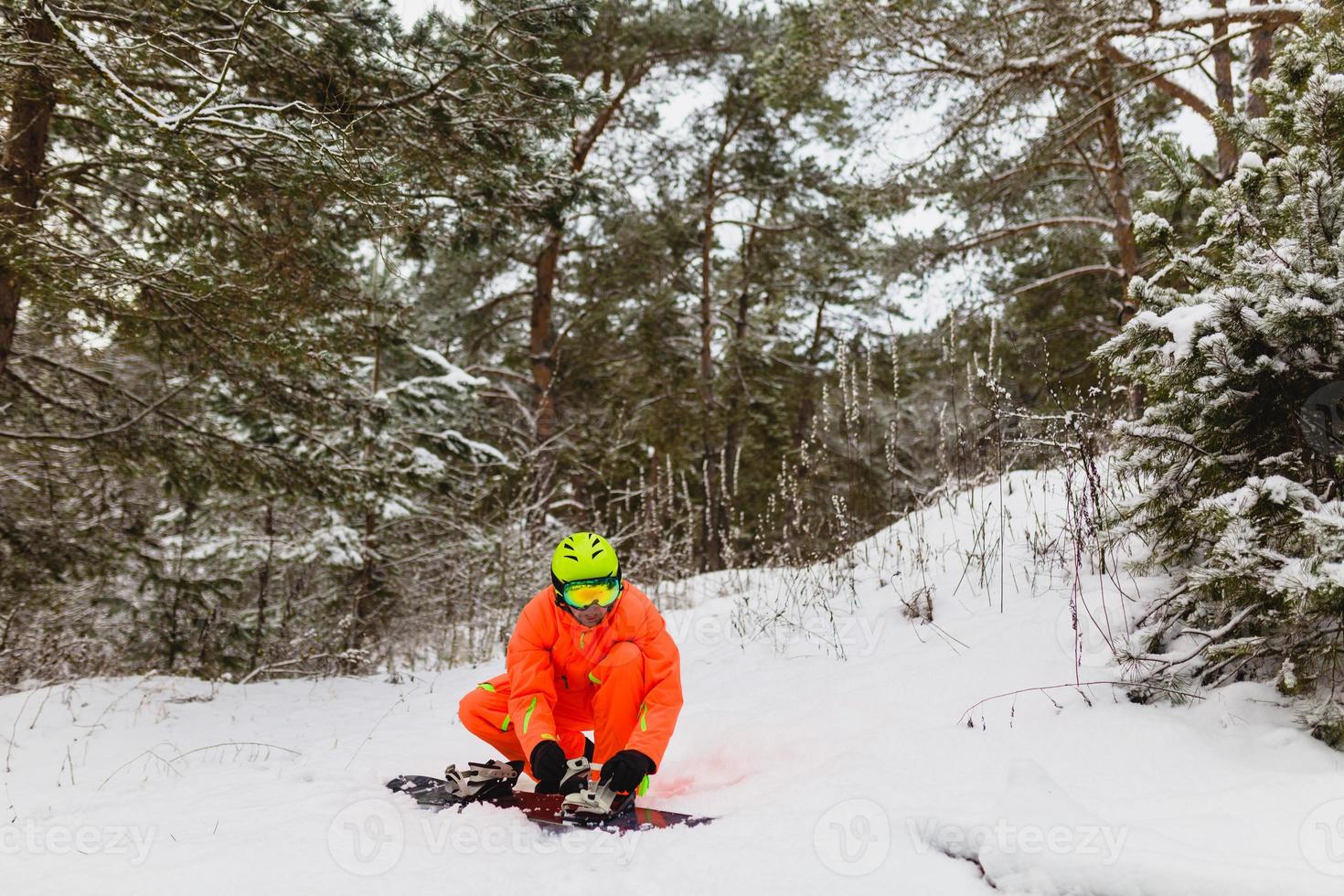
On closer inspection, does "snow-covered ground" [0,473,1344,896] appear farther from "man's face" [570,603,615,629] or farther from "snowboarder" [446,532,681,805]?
"man's face" [570,603,615,629]

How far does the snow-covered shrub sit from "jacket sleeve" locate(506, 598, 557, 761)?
232 centimetres

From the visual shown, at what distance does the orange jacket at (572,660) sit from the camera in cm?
284

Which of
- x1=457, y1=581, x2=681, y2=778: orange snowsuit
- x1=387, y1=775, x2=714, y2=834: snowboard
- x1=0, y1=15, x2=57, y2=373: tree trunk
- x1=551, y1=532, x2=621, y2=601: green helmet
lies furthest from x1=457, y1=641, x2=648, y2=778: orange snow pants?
x1=0, y1=15, x2=57, y2=373: tree trunk

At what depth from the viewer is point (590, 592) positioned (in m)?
2.88

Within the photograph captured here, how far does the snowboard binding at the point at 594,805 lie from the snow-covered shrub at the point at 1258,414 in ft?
6.58

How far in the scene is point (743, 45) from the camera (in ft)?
38.0

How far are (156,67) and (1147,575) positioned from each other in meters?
6.49

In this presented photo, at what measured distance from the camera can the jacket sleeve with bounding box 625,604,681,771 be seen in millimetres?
2725

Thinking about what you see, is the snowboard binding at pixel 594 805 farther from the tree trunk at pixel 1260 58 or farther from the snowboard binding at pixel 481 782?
the tree trunk at pixel 1260 58

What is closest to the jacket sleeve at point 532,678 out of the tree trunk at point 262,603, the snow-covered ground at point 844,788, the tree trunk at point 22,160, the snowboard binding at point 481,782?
the snowboard binding at point 481,782

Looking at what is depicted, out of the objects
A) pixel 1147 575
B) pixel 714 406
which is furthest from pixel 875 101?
pixel 1147 575

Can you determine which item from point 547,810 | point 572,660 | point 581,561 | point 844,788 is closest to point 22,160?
point 581,561

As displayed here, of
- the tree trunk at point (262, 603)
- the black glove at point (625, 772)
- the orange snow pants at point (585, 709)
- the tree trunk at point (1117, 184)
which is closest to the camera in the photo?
the black glove at point (625, 772)

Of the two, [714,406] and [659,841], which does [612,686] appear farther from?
[714,406]
